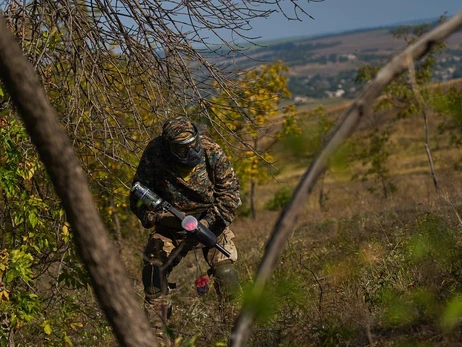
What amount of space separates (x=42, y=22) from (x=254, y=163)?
11466 mm

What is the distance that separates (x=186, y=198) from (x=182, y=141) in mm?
534

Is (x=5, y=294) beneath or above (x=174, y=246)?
above

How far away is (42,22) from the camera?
4816 millimetres

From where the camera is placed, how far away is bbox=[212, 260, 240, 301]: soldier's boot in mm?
4531

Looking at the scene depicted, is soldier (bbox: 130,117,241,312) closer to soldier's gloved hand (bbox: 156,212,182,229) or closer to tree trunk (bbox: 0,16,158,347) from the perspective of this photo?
soldier's gloved hand (bbox: 156,212,182,229)

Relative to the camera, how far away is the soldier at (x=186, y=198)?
464 centimetres

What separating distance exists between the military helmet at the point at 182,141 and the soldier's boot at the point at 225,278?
30.4 inches

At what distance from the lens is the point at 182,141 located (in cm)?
444

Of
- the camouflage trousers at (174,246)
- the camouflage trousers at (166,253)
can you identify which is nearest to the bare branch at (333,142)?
the camouflage trousers at (166,253)

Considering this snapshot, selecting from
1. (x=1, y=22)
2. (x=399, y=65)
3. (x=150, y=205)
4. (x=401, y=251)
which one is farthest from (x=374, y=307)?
(x=1, y=22)

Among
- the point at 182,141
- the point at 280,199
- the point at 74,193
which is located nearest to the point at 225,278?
the point at 182,141

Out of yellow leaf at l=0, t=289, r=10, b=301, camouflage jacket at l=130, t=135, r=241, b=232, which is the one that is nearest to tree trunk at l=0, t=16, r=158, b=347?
yellow leaf at l=0, t=289, r=10, b=301

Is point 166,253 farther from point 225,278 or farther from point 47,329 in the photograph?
point 47,329

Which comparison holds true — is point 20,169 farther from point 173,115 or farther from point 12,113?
point 173,115
